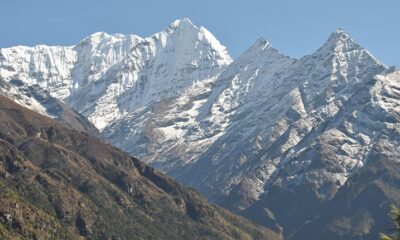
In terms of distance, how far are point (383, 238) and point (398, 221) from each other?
8.16 ft

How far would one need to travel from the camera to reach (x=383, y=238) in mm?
101062

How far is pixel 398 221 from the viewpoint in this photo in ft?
333
